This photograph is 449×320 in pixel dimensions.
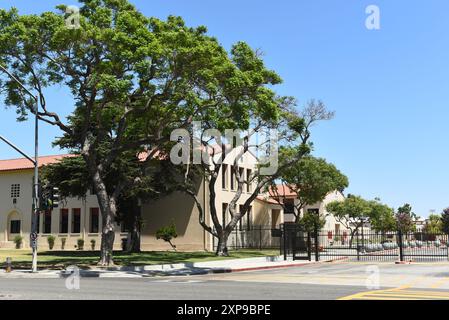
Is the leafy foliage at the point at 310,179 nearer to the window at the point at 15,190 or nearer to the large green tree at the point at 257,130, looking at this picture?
the large green tree at the point at 257,130

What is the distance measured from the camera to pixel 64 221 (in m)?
51.4

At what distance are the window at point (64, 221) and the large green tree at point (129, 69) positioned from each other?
79.5ft

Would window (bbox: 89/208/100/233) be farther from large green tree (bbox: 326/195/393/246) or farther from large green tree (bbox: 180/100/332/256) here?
large green tree (bbox: 326/195/393/246)

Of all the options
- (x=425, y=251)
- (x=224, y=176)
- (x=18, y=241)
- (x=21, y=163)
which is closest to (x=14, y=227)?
(x=18, y=241)

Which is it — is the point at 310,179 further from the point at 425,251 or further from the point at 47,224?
the point at 47,224

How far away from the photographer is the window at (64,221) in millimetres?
51188

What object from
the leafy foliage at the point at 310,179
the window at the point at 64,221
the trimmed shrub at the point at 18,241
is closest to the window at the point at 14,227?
the trimmed shrub at the point at 18,241

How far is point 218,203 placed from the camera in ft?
150

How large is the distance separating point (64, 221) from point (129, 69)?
30.7 metres

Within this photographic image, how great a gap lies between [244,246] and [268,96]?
2357 cm

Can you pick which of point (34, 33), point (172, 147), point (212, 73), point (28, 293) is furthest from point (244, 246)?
point (28, 293)

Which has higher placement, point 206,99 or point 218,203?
point 206,99

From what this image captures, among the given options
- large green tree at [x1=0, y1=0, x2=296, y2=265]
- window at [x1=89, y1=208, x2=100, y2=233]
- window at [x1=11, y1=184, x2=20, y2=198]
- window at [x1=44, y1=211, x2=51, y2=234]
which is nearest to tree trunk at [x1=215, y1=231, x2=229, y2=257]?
large green tree at [x1=0, y1=0, x2=296, y2=265]

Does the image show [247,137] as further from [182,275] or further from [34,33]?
[34,33]
